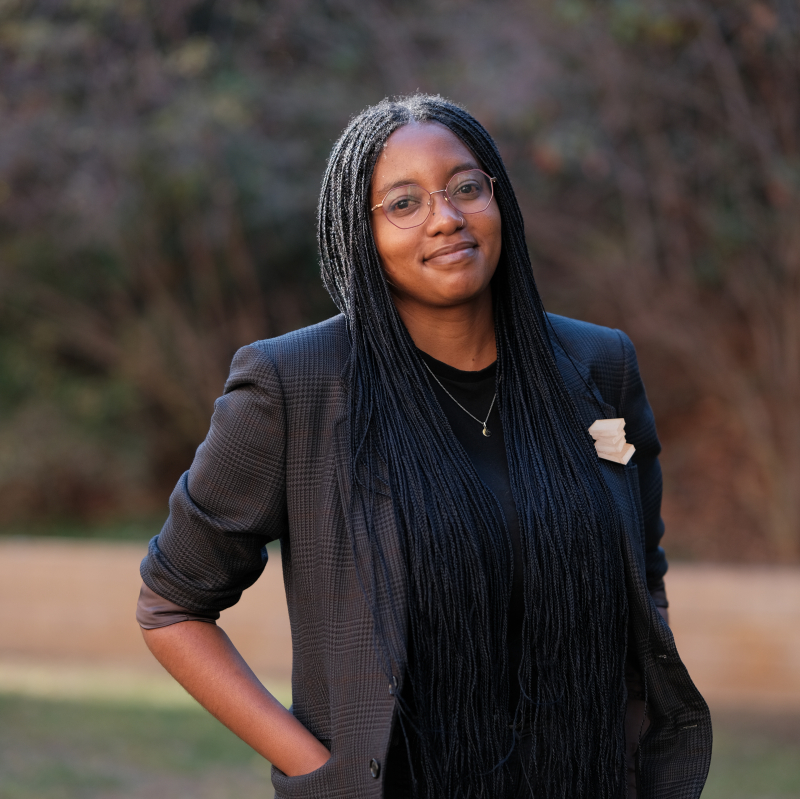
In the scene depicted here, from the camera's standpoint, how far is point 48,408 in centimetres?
1027

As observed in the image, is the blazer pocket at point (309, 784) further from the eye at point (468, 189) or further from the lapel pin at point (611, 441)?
the eye at point (468, 189)

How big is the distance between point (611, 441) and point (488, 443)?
0.88 feet

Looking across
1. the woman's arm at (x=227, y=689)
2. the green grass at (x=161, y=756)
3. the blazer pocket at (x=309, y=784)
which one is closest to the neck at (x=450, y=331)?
the woman's arm at (x=227, y=689)

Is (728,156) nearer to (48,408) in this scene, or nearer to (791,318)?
(791,318)

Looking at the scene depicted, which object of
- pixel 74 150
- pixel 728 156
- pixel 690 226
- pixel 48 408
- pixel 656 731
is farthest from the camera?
pixel 48 408

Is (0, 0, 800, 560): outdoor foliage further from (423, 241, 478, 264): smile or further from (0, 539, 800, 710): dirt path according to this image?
(423, 241, 478, 264): smile

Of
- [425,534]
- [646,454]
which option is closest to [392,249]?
[425,534]

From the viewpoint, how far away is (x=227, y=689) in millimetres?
2043

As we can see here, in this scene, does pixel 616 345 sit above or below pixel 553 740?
above

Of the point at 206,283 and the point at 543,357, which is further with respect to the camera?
the point at 206,283

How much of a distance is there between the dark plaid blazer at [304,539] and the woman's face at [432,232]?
205 millimetres

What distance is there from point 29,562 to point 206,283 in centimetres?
386

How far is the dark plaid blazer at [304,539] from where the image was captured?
1.92 meters

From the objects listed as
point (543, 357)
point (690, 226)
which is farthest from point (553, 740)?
point (690, 226)
